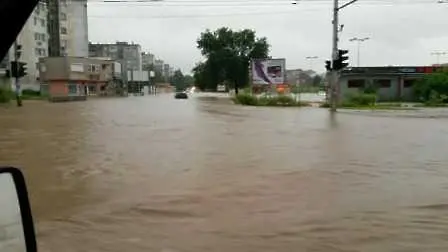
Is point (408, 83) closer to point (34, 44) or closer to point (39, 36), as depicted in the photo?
point (34, 44)

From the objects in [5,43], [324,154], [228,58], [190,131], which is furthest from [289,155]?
[228,58]

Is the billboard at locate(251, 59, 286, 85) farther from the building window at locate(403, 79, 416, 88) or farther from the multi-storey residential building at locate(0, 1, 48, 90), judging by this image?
the multi-storey residential building at locate(0, 1, 48, 90)

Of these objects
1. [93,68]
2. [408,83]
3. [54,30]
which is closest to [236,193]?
[408,83]

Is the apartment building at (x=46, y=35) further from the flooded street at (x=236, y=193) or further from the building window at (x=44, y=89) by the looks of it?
the flooded street at (x=236, y=193)

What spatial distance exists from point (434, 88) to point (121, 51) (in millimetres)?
101188

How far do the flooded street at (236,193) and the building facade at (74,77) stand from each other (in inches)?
2245

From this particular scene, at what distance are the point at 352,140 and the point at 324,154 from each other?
4.15 meters

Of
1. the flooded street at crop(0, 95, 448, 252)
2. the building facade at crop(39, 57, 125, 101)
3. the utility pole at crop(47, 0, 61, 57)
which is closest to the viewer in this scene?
the flooded street at crop(0, 95, 448, 252)

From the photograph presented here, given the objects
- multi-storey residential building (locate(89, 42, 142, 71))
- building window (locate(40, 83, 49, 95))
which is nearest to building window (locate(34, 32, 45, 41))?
building window (locate(40, 83, 49, 95))

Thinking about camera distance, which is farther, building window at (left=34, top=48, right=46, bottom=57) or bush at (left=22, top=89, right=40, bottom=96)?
building window at (left=34, top=48, right=46, bottom=57)

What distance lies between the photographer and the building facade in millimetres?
84125

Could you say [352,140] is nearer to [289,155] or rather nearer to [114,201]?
[289,155]

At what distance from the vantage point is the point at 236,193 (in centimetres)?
984

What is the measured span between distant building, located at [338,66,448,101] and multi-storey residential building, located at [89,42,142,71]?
3448 inches
